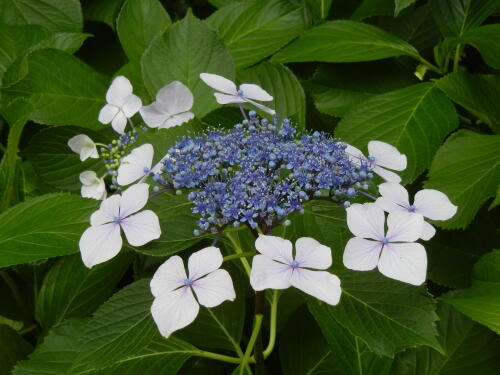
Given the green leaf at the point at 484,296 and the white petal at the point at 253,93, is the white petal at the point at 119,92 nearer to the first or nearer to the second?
the white petal at the point at 253,93

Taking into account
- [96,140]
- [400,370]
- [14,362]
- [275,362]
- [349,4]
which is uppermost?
[349,4]

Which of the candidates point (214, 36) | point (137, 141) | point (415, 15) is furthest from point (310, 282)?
point (415, 15)

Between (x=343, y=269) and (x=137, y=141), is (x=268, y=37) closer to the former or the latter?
(x=137, y=141)

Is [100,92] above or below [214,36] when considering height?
below

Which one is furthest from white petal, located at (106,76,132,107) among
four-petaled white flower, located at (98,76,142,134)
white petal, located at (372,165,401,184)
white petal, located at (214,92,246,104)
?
white petal, located at (372,165,401,184)

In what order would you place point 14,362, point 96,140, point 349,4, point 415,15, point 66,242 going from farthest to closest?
point 349,4
point 415,15
point 96,140
point 14,362
point 66,242

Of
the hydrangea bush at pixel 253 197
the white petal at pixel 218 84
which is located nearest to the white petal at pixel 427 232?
the hydrangea bush at pixel 253 197

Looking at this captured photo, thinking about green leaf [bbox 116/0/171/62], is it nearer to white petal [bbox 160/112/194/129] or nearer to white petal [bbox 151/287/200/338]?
white petal [bbox 160/112/194/129]

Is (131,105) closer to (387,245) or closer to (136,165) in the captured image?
(136,165)
